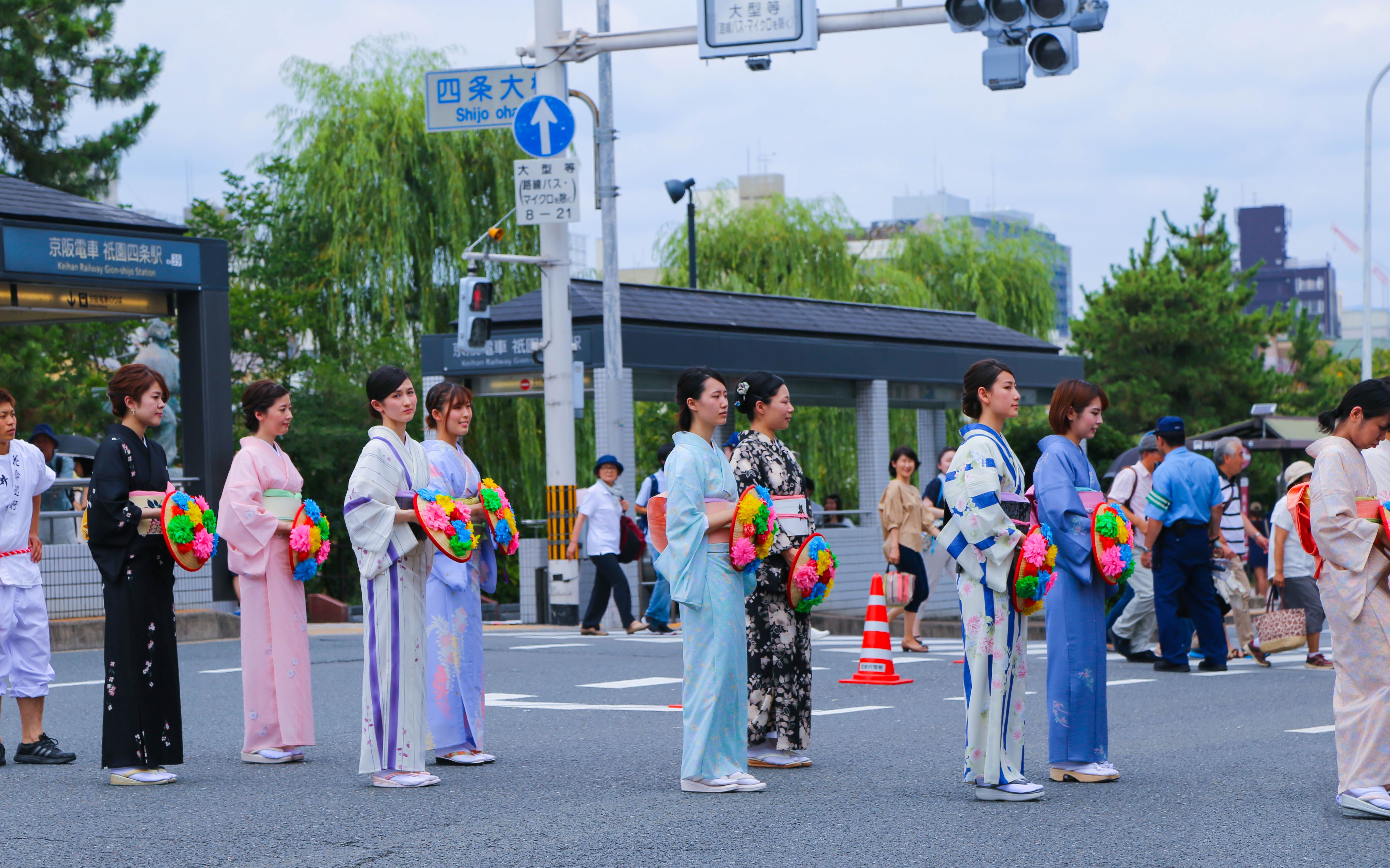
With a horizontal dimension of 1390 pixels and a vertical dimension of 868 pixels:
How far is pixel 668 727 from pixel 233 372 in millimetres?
21792

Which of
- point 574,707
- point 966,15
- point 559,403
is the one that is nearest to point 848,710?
point 574,707

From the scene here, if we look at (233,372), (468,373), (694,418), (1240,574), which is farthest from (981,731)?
(233,372)

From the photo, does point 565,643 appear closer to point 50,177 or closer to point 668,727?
point 668,727

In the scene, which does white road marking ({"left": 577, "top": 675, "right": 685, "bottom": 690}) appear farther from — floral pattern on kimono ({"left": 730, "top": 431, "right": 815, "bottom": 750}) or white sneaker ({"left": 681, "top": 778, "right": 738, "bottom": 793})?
white sneaker ({"left": 681, "top": 778, "right": 738, "bottom": 793})

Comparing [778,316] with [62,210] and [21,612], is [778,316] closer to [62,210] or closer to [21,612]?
[62,210]

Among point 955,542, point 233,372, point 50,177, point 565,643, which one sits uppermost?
point 50,177

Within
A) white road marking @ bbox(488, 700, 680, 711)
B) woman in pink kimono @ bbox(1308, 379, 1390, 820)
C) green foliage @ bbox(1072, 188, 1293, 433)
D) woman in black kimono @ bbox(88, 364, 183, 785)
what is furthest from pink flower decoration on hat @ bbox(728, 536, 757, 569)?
green foliage @ bbox(1072, 188, 1293, 433)

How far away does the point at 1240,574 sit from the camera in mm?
12789

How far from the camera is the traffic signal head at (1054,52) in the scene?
11594 millimetres

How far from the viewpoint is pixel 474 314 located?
1575 centimetres

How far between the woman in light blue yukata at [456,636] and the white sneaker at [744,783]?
61.3 inches

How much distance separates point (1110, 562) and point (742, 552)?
1.61 meters

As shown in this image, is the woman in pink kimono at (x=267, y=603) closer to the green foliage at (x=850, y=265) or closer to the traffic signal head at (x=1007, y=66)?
the traffic signal head at (x=1007, y=66)

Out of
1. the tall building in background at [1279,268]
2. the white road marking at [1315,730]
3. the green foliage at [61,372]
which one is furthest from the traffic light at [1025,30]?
the tall building in background at [1279,268]
